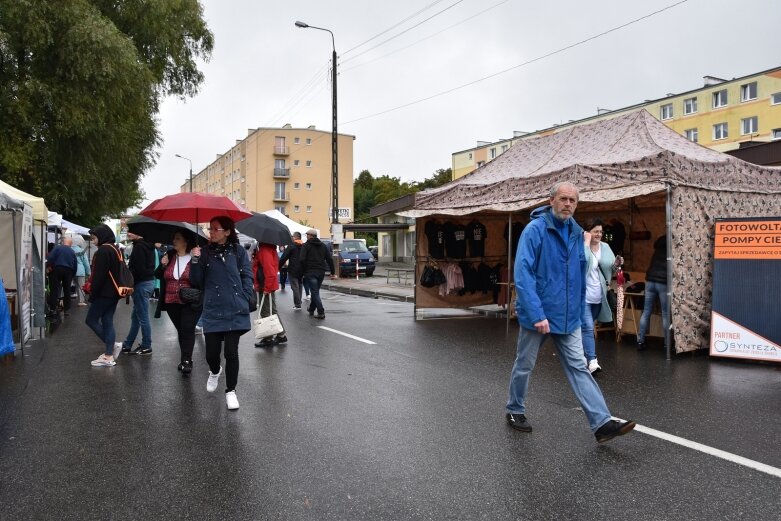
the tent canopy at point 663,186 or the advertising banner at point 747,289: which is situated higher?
the tent canopy at point 663,186

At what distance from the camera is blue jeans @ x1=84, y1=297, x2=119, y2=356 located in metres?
7.63

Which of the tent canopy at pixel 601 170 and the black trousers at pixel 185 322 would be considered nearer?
the black trousers at pixel 185 322

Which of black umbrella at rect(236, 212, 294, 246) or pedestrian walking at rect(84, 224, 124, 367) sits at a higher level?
black umbrella at rect(236, 212, 294, 246)

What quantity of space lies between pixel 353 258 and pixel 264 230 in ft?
70.4

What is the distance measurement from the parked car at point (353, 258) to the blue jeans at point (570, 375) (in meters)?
24.3

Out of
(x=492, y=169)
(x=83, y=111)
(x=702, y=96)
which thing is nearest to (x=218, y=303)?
(x=492, y=169)

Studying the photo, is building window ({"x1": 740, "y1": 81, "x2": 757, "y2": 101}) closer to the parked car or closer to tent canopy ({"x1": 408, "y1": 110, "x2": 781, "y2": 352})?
the parked car

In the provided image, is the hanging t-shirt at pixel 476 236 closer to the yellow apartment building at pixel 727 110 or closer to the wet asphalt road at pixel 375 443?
the wet asphalt road at pixel 375 443

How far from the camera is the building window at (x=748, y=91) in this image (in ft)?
150

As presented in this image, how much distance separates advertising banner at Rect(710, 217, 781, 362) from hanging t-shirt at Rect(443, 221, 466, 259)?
582 cm

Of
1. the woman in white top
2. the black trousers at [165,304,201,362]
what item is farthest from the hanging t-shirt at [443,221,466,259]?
the black trousers at [165,304,201,362]

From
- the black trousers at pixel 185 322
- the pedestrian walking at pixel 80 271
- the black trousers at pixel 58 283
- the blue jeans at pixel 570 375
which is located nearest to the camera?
the blue jeans at pixel 570 375

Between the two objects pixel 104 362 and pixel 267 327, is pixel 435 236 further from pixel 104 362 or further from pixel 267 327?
pixel 104 362

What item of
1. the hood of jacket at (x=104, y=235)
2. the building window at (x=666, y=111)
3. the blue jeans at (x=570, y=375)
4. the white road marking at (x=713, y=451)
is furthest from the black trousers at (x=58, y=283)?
the building window at (x=666, y=111)
